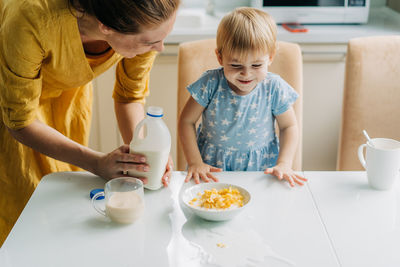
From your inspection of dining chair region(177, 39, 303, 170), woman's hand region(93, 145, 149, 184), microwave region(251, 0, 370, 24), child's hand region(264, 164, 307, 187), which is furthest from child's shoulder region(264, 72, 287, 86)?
microwave region(251, 0, 370, 24)

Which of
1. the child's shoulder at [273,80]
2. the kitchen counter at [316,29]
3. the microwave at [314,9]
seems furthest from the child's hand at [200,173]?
the microwave at [314,9]

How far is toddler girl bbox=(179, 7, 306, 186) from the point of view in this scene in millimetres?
1399

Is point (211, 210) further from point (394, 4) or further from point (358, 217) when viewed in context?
point (394, 4)

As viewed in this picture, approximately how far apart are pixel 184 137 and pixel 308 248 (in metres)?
0.60

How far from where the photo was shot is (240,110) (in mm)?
1514

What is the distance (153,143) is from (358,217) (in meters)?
0.50

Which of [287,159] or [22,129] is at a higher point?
[22,129]

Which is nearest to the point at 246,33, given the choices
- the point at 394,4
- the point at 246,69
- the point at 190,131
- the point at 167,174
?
the point at 246,69

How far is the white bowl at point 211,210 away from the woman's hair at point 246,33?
389 millimetres

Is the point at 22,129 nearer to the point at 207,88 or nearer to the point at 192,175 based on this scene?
the point at 192,175

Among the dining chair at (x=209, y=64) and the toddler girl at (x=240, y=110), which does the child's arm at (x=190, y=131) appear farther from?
the dining chair at (x=209, y=64)

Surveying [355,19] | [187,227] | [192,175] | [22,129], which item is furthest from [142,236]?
[355,19]

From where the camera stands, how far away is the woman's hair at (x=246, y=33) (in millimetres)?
1363

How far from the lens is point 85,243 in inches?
39.8
